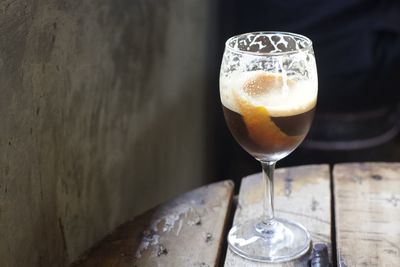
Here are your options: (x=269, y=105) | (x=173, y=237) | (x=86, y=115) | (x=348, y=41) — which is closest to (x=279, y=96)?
(x=269, y=105)

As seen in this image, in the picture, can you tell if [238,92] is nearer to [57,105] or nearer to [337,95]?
[57,105]

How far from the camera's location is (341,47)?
166 cm

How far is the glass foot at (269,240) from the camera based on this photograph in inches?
35.5

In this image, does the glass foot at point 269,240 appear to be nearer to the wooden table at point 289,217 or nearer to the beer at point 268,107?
the wooden table at point 289,217

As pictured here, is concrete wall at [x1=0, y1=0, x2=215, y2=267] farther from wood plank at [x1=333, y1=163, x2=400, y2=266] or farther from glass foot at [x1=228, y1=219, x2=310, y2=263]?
wood plank at [x1=333, y1=163, x2=400, y2=266]

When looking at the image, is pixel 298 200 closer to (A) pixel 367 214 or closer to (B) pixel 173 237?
(A) pixel 367 214

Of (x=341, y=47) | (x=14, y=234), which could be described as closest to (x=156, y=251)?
(x=14, y=234)

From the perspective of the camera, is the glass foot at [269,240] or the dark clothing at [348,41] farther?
the dark clothing at [348,41]

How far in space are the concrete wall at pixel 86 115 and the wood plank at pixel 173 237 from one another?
121 millimetres

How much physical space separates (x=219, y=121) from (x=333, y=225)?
104 cm

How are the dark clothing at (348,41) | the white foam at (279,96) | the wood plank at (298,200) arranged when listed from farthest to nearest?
the dark clothing at (348,41) → the wood plank at (298,200) → the white foam at (279,96)

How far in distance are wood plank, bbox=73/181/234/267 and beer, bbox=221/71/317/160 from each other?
0.16m

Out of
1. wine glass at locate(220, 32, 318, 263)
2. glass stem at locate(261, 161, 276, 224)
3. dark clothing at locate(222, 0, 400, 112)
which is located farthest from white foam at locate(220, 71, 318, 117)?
dark clothing at locate(222, 0, 400, 112)

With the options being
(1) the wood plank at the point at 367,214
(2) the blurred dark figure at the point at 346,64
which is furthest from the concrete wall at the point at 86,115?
(1) the wood plank at the point at 367,214
